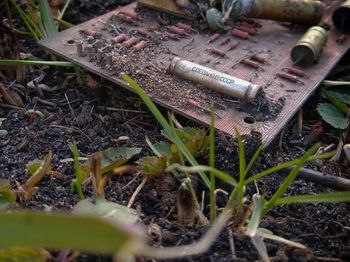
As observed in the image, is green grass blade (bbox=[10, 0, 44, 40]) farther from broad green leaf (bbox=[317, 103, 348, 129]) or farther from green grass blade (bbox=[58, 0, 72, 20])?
broad green leaf (bbox=[317, 103, 348, 129])

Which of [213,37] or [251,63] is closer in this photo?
[251,63]

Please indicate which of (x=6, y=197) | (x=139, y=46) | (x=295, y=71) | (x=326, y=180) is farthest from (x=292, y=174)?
(x=139, y=46)

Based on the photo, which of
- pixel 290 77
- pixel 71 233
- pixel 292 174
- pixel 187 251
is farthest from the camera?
pixel 290 77

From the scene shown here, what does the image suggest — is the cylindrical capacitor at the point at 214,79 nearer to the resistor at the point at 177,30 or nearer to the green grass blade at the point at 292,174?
the resistor at the point at 177,30

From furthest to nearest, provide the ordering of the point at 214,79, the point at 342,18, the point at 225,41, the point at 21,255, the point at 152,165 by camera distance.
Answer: the point at 342,18
the point at 225,41
the point at 214,79
the point at 152,165
the point at 21,255

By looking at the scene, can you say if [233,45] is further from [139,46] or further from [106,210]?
[106,210]

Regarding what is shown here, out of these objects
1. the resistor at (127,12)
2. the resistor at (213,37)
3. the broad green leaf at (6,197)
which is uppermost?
the resistor at (127,12)

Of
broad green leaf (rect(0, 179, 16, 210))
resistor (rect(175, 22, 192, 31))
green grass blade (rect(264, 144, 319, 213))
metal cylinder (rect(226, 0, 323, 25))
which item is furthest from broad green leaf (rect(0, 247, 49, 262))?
metal cylinder (rect(226, 0, 323, 25))

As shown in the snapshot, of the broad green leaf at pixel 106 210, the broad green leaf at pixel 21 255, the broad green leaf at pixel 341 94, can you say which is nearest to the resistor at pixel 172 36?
the broad green leaf at pixel 341 94

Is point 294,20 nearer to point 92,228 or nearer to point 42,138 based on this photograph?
point 42,138
